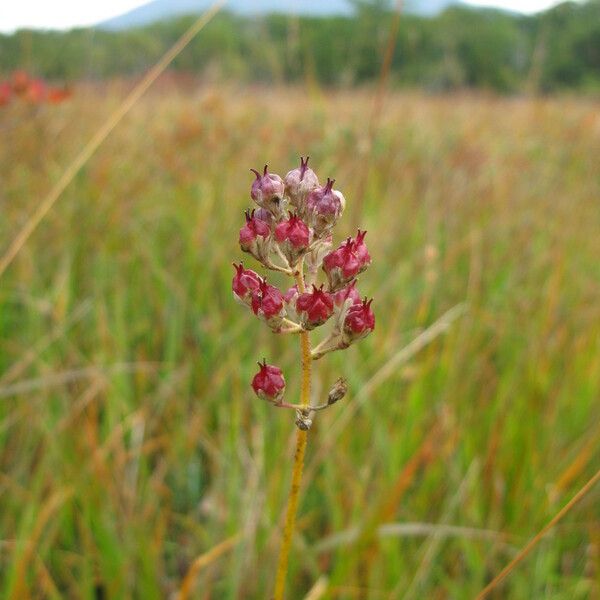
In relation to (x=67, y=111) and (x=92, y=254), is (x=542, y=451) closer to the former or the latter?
(x=92, y=254)

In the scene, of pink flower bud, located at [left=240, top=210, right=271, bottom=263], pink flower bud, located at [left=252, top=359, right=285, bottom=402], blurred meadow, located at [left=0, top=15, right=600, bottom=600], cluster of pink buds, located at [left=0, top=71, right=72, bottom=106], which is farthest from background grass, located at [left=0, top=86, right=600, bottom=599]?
pink flower bud, located at [left=240, top=210, right=271, bottom=263]

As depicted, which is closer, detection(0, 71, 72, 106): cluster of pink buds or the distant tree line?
detection(0, 71, 72, 106): cluster of pink buds

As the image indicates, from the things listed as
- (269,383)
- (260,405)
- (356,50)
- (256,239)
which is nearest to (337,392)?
(269,383)

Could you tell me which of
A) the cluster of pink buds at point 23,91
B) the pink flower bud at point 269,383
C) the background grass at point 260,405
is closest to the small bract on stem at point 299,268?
the pink flower bud at point 269,383

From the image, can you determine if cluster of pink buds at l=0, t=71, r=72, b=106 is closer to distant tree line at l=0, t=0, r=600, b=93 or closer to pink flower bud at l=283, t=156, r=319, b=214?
distant tree line at l=0, t=0, r=600, b=93

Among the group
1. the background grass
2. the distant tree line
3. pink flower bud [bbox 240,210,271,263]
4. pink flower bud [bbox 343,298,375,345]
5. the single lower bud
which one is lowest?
the background grass

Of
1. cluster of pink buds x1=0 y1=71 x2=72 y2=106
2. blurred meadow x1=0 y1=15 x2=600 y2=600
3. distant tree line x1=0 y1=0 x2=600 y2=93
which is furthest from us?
distant tree line x1=0 y1=0 x2=600 y2=93
